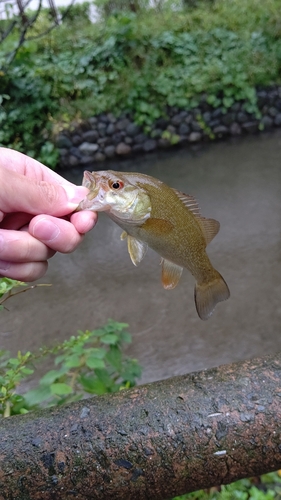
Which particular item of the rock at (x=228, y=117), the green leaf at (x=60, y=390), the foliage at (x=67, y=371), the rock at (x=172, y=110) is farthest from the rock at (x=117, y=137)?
the green leaf at (x=60, y=390)

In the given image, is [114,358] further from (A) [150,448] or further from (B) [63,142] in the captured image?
(B) [63,142]

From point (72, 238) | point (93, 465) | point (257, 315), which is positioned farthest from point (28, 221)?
point (257, 315)

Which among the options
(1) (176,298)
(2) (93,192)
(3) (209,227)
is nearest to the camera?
(2) (93,192)

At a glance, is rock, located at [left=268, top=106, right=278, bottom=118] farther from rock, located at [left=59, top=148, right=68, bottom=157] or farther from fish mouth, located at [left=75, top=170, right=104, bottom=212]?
fish mouth, located at [left=75, top=170, right=104, bottom=212]

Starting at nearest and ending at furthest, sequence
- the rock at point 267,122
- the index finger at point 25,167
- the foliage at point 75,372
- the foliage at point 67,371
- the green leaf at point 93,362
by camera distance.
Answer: the index finger at point 25,167
the foliage at point 67,371
the foliage at point 75,372
the green leaf at point 93,362
the rock at point 267,122

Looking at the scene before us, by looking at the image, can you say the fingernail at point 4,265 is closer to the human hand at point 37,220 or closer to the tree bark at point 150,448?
Answer: the human hand at point 37,220

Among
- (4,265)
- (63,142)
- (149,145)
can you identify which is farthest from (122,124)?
(4,265)
